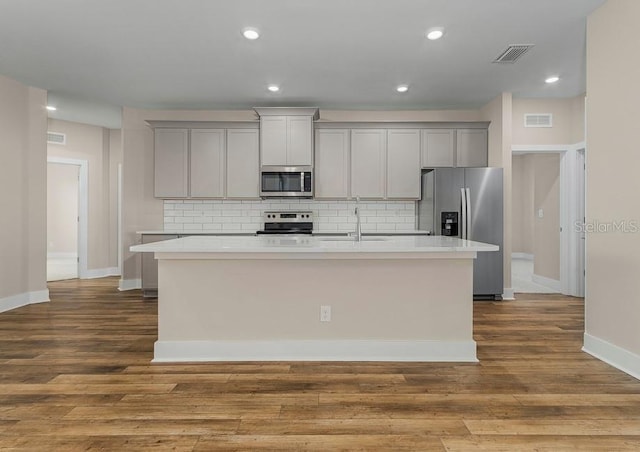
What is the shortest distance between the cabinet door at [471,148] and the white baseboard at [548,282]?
82.5 inches

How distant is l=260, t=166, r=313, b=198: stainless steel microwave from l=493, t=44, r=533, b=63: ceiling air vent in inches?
105

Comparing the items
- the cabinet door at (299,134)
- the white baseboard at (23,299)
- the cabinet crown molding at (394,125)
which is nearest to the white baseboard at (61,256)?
the white baseboard at (23,299)

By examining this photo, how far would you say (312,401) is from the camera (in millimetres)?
2363

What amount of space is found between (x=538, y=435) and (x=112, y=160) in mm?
7834

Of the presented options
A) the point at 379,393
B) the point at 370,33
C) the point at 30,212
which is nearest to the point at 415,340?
the point at 379,393

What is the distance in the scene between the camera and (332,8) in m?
3.12

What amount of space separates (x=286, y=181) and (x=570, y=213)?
160 inches

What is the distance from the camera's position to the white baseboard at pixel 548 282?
232 inches

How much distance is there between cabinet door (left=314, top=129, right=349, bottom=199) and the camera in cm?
576

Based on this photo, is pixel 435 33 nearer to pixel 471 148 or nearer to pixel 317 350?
pixel 471 148

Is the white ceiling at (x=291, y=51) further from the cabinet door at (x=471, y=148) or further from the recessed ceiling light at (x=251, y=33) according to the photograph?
the cabinet door at (x=471, y=148)

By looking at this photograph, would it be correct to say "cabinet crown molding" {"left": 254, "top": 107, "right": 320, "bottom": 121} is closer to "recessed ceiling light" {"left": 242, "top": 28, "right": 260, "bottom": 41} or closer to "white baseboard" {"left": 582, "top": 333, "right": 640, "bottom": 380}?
"recessed ceiling light" {"left": 242, "top": 28, "right": 260, "bottom": 41}

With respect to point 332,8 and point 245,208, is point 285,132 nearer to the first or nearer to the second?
point 245,208

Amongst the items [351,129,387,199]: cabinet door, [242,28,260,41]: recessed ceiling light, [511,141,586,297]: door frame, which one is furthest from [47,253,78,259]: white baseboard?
[511,141,586,297]: door frame
